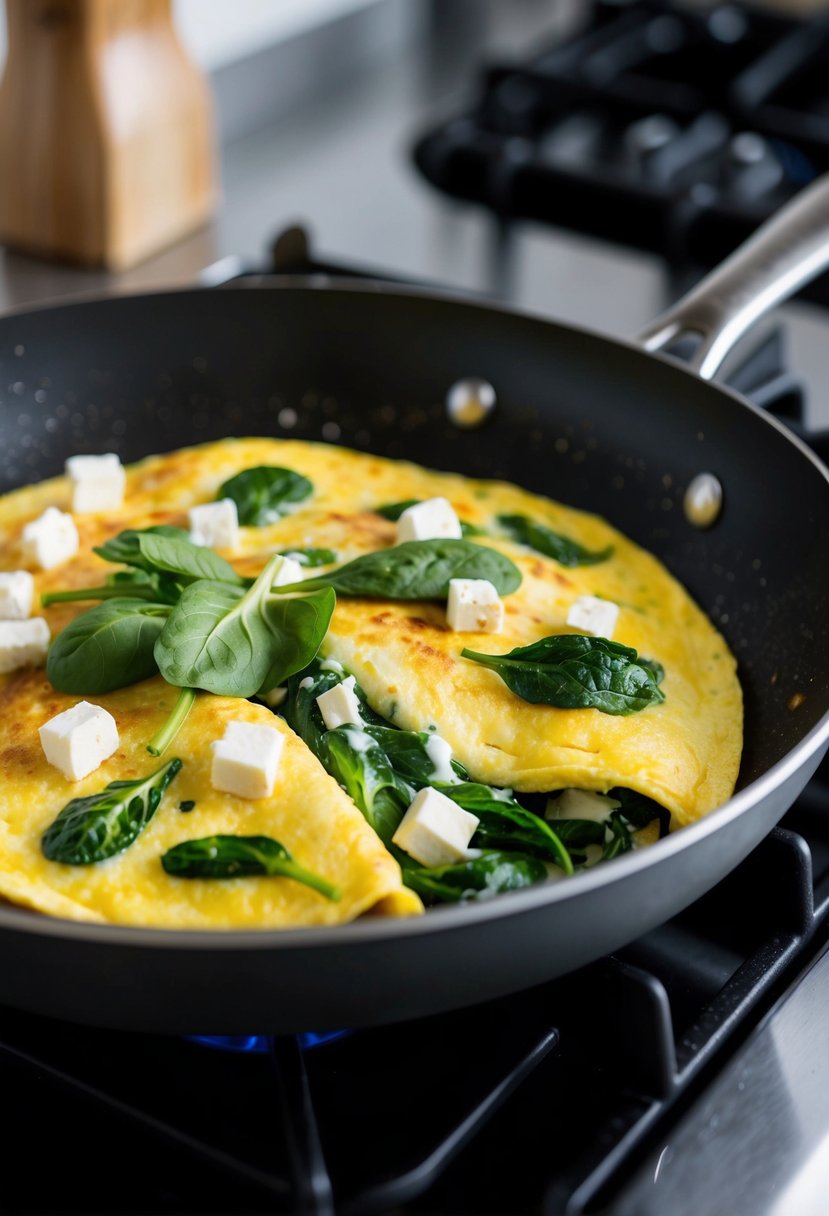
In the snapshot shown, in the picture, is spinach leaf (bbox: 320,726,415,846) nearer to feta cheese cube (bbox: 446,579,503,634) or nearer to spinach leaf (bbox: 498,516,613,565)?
feta cheese cube (bbox: 446,579,503,634)

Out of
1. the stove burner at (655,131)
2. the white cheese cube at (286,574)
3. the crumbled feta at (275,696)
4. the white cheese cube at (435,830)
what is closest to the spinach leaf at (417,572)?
the white cheese cube at (286,574)

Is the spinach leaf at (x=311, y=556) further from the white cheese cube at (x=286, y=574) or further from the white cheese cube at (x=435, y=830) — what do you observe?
the white cheese cube at (x=435, y=830)

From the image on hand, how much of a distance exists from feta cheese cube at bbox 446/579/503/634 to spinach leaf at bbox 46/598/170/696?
0.33m

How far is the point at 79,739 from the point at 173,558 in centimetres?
26

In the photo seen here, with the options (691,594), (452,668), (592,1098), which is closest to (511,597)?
(452,668)

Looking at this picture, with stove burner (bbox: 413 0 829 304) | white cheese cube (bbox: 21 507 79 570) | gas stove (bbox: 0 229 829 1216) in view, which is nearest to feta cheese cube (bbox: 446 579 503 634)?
gas stove (bbox: 0 229 829 1216)

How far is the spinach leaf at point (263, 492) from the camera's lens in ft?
5.97

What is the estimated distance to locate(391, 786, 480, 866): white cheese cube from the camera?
129 cm

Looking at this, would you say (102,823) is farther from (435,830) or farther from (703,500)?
(703,500)

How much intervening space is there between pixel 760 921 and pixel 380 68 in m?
2.98

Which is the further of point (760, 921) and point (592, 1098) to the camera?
point (760, 921)

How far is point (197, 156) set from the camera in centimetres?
265

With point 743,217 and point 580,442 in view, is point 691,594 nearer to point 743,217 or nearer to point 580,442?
point 580,442

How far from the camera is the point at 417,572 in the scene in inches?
62.6
